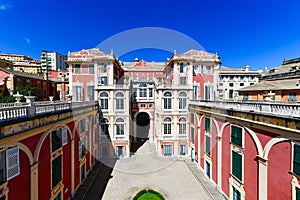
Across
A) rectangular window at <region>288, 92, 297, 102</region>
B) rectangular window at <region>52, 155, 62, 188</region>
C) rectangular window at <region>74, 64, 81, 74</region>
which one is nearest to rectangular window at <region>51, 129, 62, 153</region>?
rectangular window at <region>52, 155, 62, 188</region>

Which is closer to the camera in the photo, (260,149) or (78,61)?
(260,149)

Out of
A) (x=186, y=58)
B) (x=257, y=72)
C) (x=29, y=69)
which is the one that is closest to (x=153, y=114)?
(x=186, y=58)

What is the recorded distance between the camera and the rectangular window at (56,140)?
412 inches

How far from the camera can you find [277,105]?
28.9ft

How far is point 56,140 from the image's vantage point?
1091 centimetres

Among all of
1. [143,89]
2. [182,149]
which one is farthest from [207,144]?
[143,89]

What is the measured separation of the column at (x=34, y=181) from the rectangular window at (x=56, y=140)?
2083 millimetres

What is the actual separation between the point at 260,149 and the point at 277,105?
9.81 ft

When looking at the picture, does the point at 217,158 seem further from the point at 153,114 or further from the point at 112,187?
the point at 153,114

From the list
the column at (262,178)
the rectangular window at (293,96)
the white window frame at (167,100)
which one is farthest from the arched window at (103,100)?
the rectangular window at (293,96)

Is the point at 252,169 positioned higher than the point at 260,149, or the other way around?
the point at 260,149

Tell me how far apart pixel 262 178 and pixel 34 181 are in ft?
43.8

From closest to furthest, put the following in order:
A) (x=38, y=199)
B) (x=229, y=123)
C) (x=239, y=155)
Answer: (x=38, y=199)
(x=239, y=155)
(x=229, y=123)

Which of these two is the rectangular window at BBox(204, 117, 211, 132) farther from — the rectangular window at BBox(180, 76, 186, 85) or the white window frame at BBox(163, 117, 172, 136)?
the rectangular window at BBox(180, 76, 186, 85)
